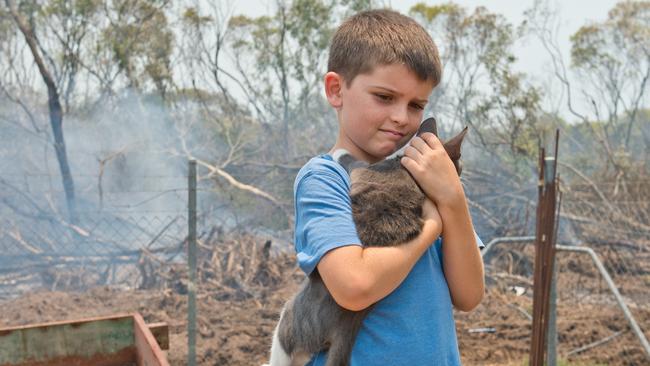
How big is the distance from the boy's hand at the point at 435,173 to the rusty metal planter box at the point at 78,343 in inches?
69.6

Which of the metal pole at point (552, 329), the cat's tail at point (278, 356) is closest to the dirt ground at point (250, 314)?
the metal pole at point (552, 329)

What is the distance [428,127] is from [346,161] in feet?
0.71

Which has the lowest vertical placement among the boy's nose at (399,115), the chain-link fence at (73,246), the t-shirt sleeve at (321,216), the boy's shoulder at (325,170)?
the chain-link fence at (73,246)

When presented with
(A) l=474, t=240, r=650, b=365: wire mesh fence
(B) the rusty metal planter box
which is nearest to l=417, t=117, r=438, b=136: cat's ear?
(B) the rusty metal planter box

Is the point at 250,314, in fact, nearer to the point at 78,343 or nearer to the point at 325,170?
the point at 78,343

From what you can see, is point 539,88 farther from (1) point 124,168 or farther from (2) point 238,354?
(2) point 238,354

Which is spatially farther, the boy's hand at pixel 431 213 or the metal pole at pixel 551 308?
the metal pole at pixel 551 308

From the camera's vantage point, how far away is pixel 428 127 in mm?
1437

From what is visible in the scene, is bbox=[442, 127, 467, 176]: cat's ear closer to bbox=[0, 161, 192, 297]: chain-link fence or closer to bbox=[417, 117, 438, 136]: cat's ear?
bbox=[417, 117, 438, 136]: cat's ear

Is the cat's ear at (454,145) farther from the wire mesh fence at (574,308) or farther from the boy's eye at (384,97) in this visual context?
the wire mesh fence at (574,308)

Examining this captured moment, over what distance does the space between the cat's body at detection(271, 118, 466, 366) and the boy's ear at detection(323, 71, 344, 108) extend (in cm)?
13

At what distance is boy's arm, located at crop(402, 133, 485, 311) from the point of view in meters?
1.34

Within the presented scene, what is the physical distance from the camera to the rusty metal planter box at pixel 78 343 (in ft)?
9.18

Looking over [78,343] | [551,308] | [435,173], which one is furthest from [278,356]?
[551,308]
